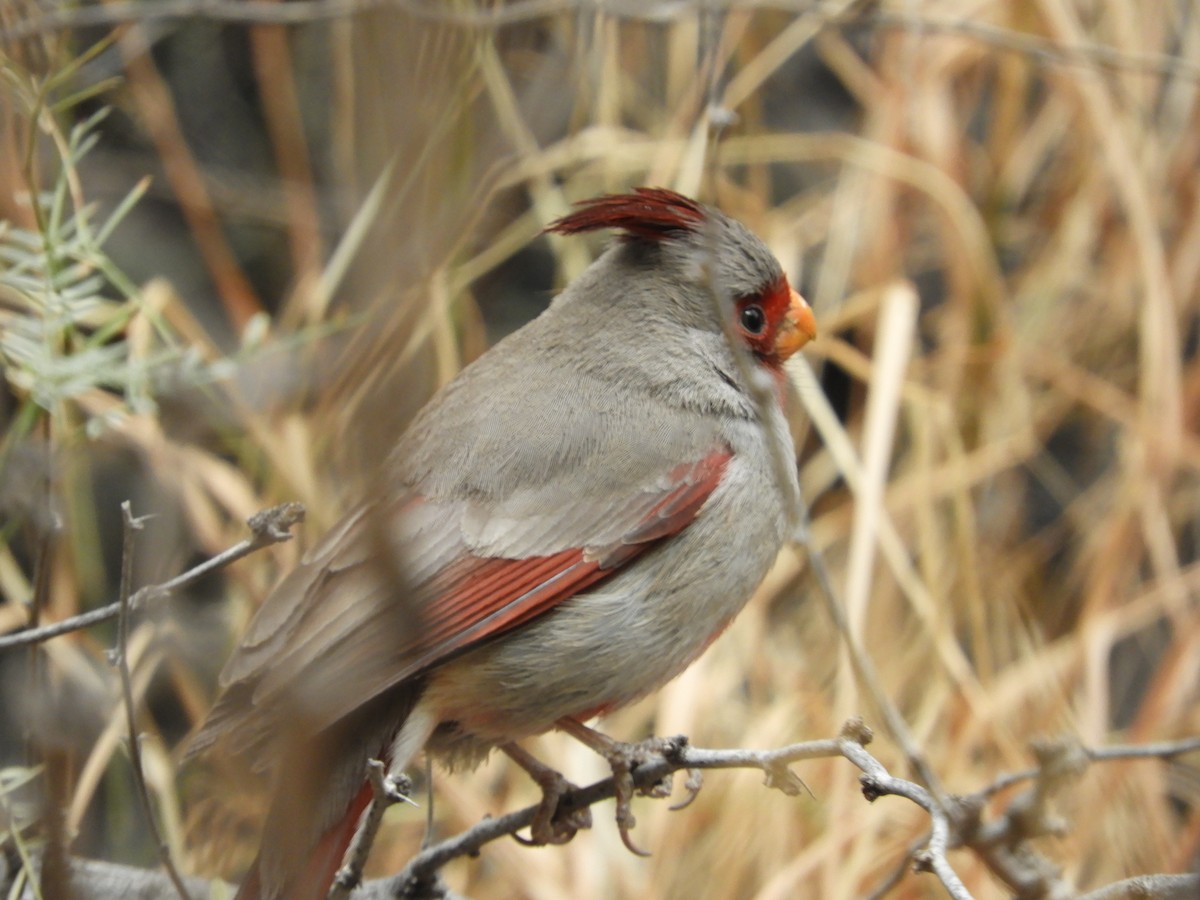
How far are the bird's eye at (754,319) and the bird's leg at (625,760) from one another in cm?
94

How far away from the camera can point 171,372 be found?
10.2ft

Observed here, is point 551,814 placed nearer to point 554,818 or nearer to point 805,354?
point 554,818

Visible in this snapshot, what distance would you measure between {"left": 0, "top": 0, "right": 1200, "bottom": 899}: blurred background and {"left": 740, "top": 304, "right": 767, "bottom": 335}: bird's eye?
0.34m

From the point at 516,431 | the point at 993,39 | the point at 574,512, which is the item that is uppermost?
the point at 993,39

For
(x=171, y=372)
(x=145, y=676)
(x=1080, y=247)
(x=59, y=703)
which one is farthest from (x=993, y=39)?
(x=59, y=703)

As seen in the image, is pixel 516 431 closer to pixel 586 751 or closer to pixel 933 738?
pixel 586 751

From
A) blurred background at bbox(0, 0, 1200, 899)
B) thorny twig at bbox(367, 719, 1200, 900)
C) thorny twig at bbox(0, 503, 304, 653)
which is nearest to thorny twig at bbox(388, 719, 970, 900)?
thorny twig at bbox(367, 719, 1200, 900)

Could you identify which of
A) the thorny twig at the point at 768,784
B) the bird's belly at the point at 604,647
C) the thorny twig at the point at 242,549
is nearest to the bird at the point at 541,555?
the bird's belly at the point at 604,647

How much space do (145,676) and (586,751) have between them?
1136mm

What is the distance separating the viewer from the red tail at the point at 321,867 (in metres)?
2.23

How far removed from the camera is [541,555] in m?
2.58

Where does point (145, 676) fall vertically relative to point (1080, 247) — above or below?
below

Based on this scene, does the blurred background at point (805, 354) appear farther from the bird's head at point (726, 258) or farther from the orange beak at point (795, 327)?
the orange beak at point (795, 327)

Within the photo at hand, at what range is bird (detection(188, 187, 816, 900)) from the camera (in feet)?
7.86
